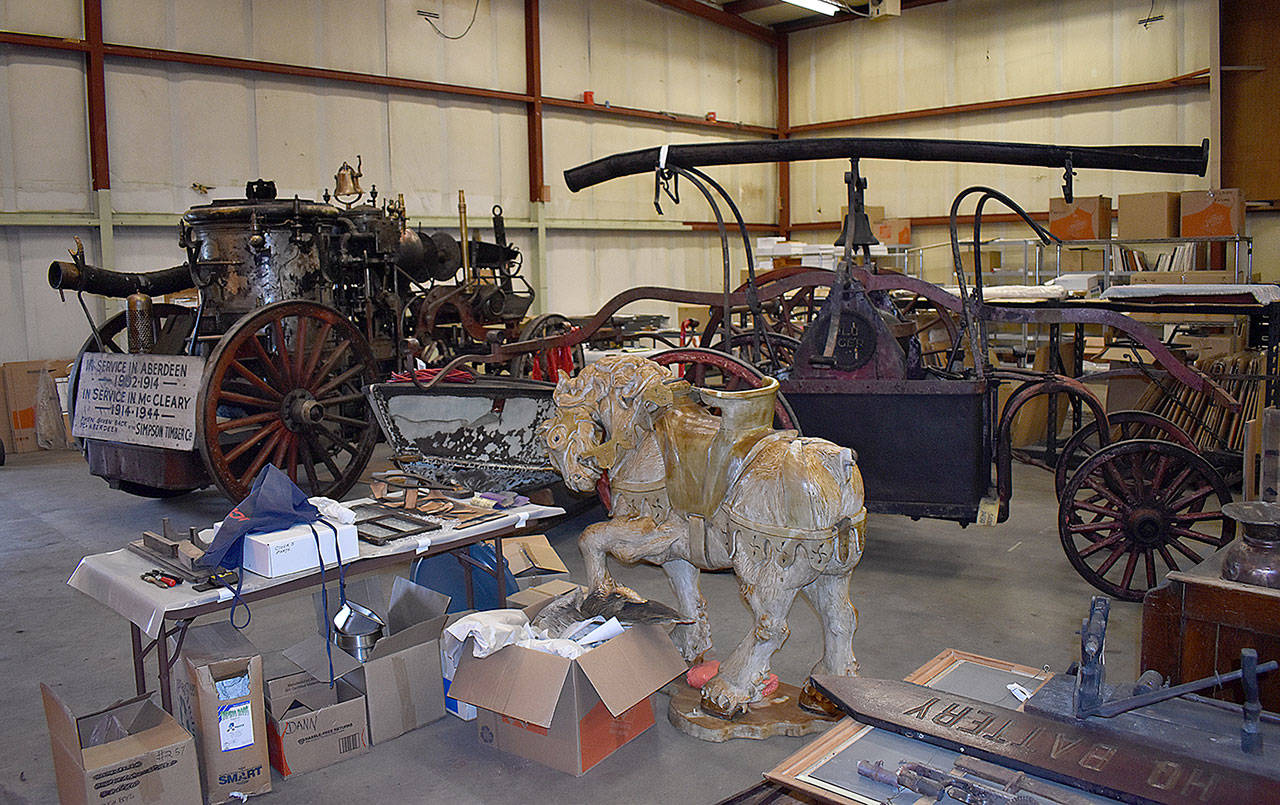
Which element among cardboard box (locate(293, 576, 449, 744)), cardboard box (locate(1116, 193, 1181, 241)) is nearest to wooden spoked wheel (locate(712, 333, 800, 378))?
cardboard box (locate(293, 576, 449, 744))

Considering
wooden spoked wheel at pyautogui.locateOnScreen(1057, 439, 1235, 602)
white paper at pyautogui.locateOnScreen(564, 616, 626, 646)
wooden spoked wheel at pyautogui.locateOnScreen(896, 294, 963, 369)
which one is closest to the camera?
white paper at pyautogui.locateOnScreen(564, 616, 626, 646)

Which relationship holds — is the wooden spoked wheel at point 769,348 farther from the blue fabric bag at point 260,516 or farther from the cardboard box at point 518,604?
the blue fabric bag at point 260,516

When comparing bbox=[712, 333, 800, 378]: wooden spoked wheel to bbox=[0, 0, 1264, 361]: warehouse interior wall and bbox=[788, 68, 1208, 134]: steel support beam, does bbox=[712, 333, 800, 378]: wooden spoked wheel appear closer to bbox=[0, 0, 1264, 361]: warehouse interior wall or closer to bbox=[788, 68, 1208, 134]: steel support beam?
bbox=[0, 0, 1264, 361]: warehouse interior wall

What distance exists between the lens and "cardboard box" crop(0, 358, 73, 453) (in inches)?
318

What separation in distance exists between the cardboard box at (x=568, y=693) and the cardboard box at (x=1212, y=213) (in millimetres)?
7853

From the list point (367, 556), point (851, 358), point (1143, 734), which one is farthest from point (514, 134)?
point (1143, 734)

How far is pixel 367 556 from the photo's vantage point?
2.92 m

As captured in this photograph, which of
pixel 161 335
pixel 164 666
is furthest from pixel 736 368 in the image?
pixel 161 335

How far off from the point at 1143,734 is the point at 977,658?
2.62 feet

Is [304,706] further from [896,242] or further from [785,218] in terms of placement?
[785,218]

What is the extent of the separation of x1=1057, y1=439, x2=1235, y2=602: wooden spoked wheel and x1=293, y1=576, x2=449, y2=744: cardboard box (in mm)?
2671

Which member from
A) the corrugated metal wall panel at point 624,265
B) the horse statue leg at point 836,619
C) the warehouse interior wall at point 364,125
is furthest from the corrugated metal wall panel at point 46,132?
the horse statue leg at point 836,619

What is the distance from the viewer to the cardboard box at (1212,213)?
8.54 m

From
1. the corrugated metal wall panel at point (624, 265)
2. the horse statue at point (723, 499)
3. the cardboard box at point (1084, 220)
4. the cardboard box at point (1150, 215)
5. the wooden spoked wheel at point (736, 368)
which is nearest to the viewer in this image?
the horse statue at point (723, 499)
